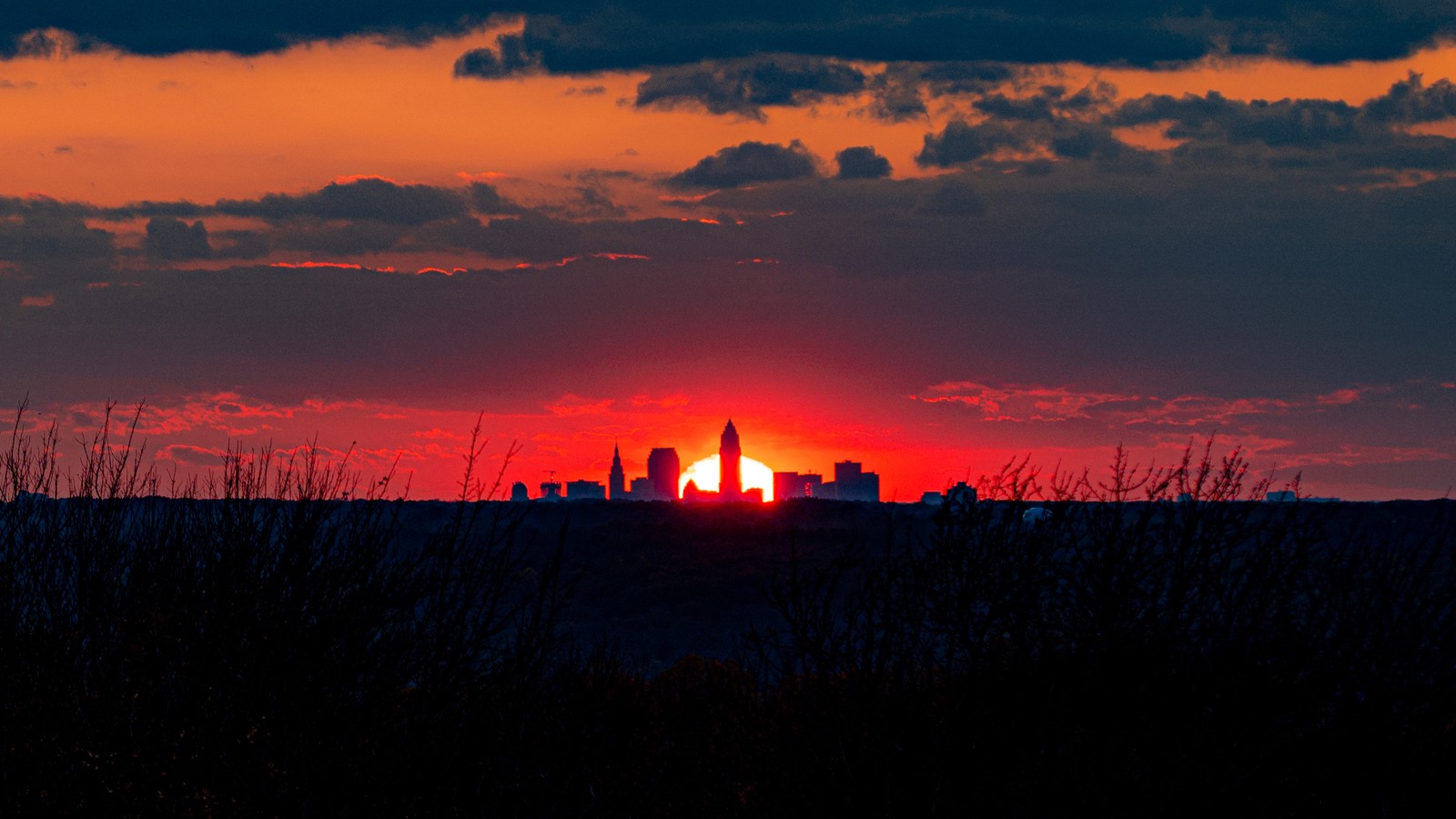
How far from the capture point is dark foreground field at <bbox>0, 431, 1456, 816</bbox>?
1391 centimetres

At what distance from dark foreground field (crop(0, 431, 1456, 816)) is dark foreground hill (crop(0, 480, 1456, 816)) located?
51 millimetres

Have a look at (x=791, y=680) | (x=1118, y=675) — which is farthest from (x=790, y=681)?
(x=1118, y=675)

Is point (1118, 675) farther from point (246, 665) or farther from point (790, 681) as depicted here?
point (246, 665)

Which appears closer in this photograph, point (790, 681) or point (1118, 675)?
point (790, 681)

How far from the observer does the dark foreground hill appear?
13906mm

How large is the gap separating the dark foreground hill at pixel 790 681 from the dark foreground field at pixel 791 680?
0.17 feet

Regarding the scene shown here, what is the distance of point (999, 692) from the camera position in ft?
59.0

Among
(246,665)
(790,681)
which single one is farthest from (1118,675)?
(246,665)

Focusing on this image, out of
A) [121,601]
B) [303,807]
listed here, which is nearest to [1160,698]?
[303,807]

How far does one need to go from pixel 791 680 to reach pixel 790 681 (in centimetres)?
3

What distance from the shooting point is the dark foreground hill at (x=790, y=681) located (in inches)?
547

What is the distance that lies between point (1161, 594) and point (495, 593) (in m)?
9.62

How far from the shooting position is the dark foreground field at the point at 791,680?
1391 cm

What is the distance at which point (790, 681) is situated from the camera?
1584 centimetres
